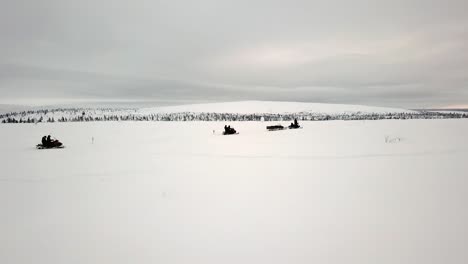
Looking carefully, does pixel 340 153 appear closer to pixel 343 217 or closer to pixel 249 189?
pixel 249 189

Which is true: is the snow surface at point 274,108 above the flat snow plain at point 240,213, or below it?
above

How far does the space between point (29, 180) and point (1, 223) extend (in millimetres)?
2756

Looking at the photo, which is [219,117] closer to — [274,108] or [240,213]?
[274,108]

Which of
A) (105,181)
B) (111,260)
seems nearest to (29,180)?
(105,181)

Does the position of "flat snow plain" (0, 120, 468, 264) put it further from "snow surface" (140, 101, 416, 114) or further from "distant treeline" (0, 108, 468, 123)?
"snow surface" (140, 101, 416, 114)

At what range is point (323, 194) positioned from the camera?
4.60 m

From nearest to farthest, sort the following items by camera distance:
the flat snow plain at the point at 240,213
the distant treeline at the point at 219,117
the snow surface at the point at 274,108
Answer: the flat snow plain at the point at 240,213, the distant treeline at the point at 219,117, the snow surface at the point at 274,108

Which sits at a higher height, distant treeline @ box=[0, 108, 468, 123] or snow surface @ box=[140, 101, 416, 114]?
snow surface @ box=[140, 101, 416, 114]

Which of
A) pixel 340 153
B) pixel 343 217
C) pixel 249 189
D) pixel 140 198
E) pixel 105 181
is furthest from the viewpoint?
pixel 340 153

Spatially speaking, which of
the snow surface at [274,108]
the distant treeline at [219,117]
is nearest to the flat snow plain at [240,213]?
the distant treeline at [219,117]

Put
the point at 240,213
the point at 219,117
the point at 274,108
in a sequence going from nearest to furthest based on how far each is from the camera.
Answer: the point at 240,213
the point at 219,117
the point at 274,108

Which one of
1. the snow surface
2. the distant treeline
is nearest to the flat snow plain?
the distant treeline

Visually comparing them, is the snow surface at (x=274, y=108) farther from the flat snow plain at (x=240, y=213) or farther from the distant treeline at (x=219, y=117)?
the flat snow plain at (x=240, y=213)

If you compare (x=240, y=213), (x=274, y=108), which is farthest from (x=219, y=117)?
(x=240, y=213)
